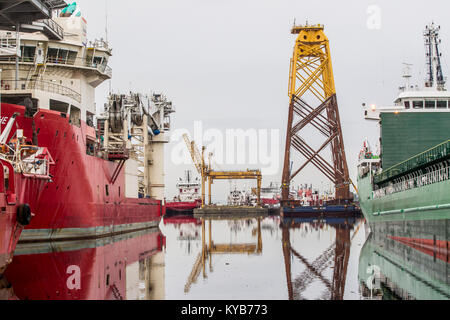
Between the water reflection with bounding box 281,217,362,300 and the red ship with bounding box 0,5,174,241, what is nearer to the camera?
the water reflection with bounding box 281,217,362,300

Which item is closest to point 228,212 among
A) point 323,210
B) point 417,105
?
point 323,210

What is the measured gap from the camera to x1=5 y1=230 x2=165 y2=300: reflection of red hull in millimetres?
12656

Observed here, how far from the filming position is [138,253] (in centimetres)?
2294

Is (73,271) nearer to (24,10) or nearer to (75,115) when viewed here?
(24,10)

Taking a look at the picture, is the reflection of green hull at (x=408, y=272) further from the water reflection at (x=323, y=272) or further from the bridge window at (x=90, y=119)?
the bridge window at (x=90, y=119)

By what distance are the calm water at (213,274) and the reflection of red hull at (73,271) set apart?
0.8 inches

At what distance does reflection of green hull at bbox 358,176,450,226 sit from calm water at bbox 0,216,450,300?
5.56ft

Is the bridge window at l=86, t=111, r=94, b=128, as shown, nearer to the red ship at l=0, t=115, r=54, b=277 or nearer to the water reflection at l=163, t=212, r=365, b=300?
the water reflection at l=163, t=212, r=365, b=300

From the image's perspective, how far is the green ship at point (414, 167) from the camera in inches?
834

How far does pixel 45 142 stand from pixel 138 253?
6546 millimetres

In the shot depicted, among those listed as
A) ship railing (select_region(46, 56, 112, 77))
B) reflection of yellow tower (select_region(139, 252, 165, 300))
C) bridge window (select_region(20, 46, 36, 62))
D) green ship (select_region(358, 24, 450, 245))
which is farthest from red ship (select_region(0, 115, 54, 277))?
green ship (select_region(358, 24, 450, 245))

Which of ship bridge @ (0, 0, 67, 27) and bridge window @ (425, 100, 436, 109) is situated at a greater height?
ship bridge @ (0, 0, 67, 27)

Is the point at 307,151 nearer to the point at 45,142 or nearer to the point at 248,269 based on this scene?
the point at 45,142

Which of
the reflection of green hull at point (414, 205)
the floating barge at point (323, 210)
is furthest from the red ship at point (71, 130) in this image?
the floating barge at point (323, 210)
